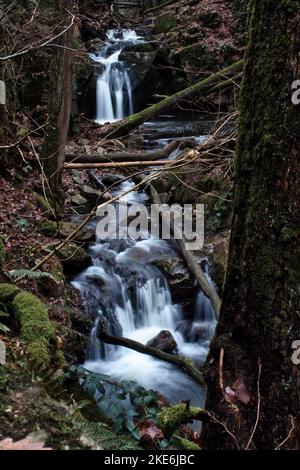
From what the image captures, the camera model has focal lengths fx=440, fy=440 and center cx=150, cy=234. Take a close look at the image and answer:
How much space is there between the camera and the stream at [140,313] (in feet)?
20.1

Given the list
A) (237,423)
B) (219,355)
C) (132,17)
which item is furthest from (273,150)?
(132,17)

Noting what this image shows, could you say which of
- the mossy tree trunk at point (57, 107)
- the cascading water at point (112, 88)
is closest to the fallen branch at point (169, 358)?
the mossy tree trunk at point (57, 107)

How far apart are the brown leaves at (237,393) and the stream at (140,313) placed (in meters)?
3.85

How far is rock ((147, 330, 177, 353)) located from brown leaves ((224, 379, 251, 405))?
14.5ft

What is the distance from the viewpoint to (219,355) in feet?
7.14

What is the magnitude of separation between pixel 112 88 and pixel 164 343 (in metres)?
12.8

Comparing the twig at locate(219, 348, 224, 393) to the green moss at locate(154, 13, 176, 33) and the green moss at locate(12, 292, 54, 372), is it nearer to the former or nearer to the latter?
the green moss at locate(12, 292, 54, 372)

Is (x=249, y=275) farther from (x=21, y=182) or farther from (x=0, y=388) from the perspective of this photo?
(x=21, y=182)

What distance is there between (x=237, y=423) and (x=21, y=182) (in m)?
7.00

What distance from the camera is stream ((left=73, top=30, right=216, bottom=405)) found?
20.1 feet

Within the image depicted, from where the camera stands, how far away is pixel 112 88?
1695 centimetres

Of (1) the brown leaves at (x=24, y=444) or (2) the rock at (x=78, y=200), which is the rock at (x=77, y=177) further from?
(1) the brown leaves at (x=24, y=444)

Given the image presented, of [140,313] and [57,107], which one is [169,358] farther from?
[57,107]

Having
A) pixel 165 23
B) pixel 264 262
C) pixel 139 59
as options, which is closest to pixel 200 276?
pixel 264 262
